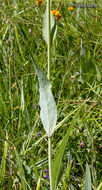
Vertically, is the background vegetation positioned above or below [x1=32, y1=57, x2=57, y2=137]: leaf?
below

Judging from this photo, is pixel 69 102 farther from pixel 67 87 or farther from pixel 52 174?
pixel 52 174

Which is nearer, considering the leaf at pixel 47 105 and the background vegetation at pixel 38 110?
the leaf at pixel 47 105

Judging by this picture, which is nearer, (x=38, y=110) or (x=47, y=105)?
(x=47, y=105)

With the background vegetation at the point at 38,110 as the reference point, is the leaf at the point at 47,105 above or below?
above

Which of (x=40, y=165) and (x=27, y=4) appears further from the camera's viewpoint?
(x=27, y=4)

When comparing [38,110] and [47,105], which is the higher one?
[47,105]

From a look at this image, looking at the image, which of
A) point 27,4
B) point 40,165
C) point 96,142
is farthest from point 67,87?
point 27,4

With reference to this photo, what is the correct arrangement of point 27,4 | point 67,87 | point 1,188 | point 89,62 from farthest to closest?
point 27,4
point 89,62
point 67,87
point 1,188

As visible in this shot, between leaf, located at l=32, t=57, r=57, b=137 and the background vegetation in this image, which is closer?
leaf, located at l=32, t=57, r=57, b=137
